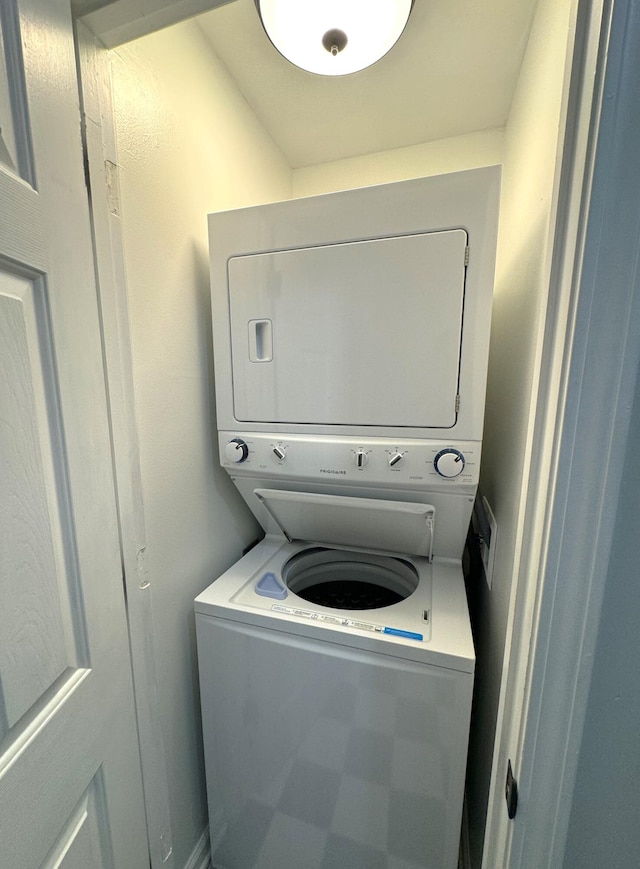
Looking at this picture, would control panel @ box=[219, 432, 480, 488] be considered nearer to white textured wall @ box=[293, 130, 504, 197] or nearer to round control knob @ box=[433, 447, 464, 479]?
round control knob @ box=[433, 447, 464, 479]

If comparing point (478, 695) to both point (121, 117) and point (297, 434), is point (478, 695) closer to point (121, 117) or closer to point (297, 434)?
point (297, 434)

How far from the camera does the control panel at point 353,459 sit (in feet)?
Result: 3.75

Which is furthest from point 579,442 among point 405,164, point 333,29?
point 405,164

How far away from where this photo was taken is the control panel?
3.75 feet

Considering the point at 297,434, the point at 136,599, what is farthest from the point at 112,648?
the point at 297,434

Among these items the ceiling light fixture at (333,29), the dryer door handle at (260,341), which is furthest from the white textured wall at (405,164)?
the dryer door handle at (260,341)

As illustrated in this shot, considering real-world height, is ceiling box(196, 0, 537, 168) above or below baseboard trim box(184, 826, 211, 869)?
above

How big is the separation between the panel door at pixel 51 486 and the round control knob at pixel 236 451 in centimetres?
52

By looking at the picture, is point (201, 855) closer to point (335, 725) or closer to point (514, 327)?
point (335, 725)

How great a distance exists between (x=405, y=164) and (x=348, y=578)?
217 centimetres

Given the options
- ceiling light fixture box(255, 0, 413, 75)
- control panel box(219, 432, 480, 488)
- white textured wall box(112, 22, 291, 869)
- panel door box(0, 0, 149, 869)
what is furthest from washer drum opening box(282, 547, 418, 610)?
ceiling light fixture box(255, 0, 413, 75)

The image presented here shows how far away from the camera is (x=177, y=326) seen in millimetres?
1255

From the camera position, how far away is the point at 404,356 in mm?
1146

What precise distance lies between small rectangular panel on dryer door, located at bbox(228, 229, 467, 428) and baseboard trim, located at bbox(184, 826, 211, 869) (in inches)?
68.3
